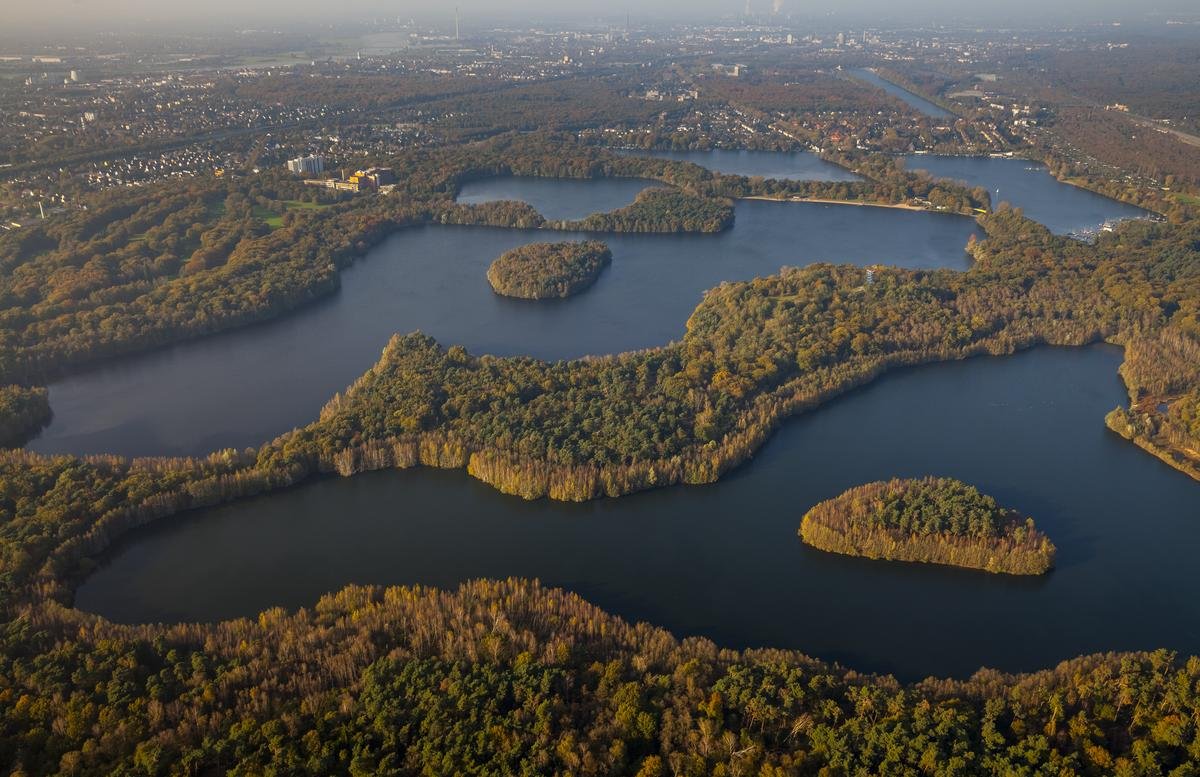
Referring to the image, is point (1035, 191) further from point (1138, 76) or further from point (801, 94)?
point (1138, 76)

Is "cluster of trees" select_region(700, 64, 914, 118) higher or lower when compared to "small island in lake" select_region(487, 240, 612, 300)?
higher

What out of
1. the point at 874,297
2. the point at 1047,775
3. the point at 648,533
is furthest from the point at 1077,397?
the point at 1047,775

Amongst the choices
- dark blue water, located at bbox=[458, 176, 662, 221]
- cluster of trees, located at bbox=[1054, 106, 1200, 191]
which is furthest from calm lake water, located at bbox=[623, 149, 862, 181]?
cluster of trees, located at bbox=[1054, 106, 1200, 191]

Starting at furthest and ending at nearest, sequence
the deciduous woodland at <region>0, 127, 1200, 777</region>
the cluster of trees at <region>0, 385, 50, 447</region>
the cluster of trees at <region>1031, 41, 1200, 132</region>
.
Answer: the cluster of trees at <region>1031, 41, 1200, 132</region> → the cluster of trees at <region>0, 385, 50, 447</region> → the deciduous woodland at <region>0, 127, 1200, 777</region>

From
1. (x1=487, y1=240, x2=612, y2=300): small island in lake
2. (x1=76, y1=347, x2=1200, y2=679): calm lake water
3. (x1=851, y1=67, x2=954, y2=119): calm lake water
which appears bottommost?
(x1=76, y1=347, x2=1200, y2=679): calm lake water

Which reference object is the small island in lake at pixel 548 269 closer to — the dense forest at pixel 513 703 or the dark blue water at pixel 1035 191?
the dense forest at pixel 513 703

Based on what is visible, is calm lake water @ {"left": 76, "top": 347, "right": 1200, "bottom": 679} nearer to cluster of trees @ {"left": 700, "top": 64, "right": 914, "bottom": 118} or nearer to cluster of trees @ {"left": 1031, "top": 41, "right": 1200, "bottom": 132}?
cluster of trees @ {"left": 1031, "top": 41, "right": 1200, "bottom": 132}
